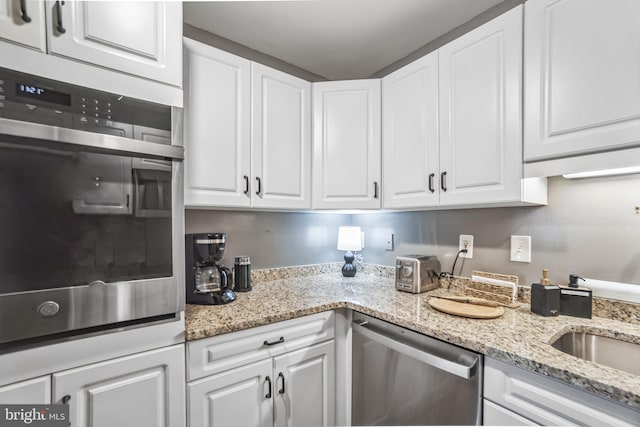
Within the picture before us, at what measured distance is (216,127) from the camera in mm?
1428

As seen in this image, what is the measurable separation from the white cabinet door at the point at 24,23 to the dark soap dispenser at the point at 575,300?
6.58 feet

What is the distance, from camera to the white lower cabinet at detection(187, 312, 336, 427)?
1093mm

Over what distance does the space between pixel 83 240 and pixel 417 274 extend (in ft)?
4.77

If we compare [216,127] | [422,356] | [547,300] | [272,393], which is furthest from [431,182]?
[272,393]

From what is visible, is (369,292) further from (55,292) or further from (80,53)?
(80,53)

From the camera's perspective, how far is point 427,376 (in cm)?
111

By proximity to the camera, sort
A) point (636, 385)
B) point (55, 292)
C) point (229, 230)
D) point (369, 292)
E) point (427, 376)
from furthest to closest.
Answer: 1. point (229, 230)
2. point (369, 292)
3. point (427, 376)
4. point (55, 292)
5. point (636, 385)

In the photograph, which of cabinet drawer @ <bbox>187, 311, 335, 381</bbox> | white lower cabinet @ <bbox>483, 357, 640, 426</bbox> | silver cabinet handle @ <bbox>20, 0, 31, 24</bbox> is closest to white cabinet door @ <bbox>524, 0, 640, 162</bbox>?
white lower cabinet @ <bbox>483, 357, 640, 426</bbox>

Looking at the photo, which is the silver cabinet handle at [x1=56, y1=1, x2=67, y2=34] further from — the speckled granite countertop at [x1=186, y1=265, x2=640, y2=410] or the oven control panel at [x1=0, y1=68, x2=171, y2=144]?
the speckled granite countertop at [x1=186, y1=265, x2=640, y2=410]

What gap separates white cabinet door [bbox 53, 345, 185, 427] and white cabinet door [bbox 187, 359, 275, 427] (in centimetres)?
6

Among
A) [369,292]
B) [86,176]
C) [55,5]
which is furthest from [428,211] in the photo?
[55,5]

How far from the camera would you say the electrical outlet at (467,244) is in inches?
63.9

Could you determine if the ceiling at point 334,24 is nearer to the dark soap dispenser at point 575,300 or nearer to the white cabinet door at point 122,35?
the white cabinet door at point 122,35

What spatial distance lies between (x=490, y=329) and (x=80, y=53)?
5.39 ft
